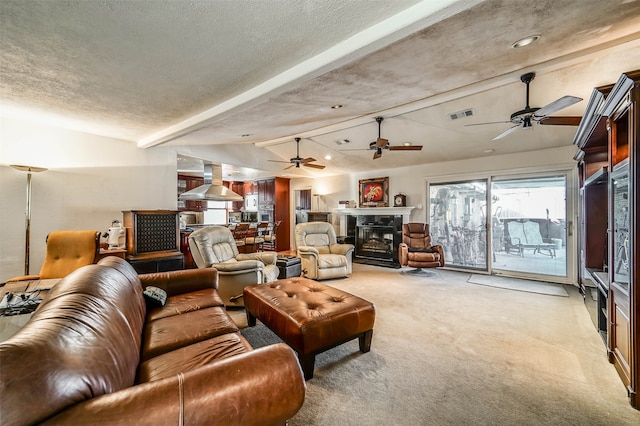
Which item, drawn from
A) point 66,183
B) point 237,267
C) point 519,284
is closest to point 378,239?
point 519,284

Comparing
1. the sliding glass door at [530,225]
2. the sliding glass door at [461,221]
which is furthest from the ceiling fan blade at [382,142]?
the sliding glass door at [530,225]

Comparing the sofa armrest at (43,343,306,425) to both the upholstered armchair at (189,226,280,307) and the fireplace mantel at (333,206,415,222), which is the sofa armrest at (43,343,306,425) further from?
the fireplace mantel at (333,206,415,222)

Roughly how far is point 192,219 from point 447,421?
7.98 meters

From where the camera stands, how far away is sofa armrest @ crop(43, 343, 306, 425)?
2.44ft

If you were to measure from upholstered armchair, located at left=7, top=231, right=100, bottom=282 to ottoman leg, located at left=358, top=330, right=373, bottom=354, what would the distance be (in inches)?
119

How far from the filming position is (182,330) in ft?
5.63

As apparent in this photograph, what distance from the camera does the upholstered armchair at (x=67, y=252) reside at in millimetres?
2738

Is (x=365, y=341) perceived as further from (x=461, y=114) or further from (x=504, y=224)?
(x=504, y=224)

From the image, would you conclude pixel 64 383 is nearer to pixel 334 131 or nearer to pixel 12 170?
pixel 12 170

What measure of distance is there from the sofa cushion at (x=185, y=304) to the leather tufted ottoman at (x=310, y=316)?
0.40 meters

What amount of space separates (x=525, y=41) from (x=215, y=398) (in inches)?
114

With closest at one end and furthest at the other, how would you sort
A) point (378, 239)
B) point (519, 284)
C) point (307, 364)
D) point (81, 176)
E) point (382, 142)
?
point (307, 364) < point (81, 176) < point (382, 142) < point (519, 284) < point (378, 239)

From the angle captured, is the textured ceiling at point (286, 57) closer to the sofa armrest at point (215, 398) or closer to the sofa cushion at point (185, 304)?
the sofa armrest at point (215, 398)

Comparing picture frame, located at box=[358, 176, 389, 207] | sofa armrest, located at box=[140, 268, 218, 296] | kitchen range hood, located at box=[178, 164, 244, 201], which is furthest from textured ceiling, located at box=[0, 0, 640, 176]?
picture frame, located at box=[358, 176, 389, 207]
